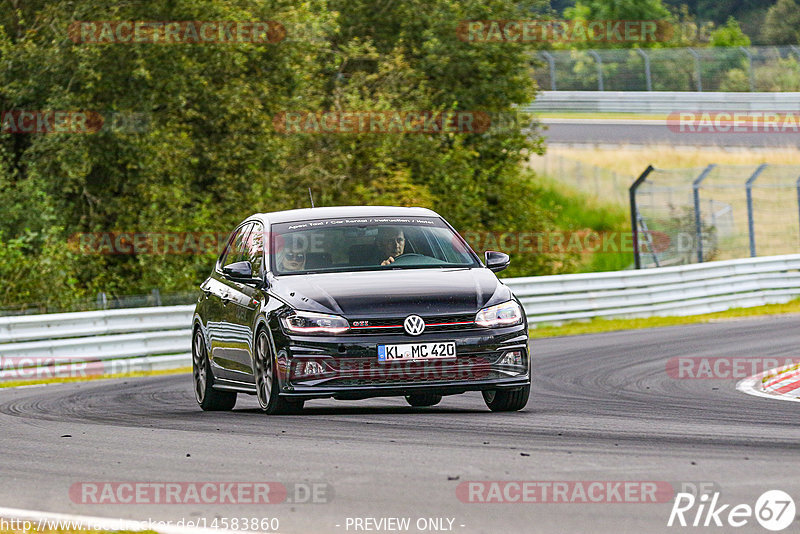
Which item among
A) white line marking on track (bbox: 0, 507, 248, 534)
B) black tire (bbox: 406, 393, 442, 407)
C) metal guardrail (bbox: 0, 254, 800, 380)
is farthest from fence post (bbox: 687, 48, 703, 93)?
white line marking on track (bbox: 0, 507, 248, 534)

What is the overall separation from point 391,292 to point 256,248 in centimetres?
189

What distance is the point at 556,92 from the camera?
5000 cm

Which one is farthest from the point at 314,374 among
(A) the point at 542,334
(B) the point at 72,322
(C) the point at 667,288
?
(C) the point at 667,288

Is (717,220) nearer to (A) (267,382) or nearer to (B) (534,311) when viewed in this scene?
(B) (534,311)

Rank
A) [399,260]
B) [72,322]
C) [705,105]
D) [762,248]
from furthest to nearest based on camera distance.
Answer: [705,105]
[762,248]
[72,322]
[399,260]

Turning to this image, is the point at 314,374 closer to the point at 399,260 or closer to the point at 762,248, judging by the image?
the point at 399,260

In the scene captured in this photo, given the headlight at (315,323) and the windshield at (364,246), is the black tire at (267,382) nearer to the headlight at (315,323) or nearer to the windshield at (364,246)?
the headlight at (315,323)

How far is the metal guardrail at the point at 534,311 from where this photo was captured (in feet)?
60.3

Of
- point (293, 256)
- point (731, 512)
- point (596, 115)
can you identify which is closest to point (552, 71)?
point (596, 115)

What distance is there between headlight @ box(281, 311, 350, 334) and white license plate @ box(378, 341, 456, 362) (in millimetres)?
303

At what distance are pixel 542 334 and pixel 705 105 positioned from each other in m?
27.2

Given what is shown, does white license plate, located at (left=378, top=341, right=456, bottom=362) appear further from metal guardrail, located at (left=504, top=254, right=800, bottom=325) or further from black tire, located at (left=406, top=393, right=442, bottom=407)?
metal guardrail, located at (left=504, top=254, right=800, bottom=325)

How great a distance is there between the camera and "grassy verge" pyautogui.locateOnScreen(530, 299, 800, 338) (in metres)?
22.6

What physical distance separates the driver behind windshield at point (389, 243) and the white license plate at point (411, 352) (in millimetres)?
1242
